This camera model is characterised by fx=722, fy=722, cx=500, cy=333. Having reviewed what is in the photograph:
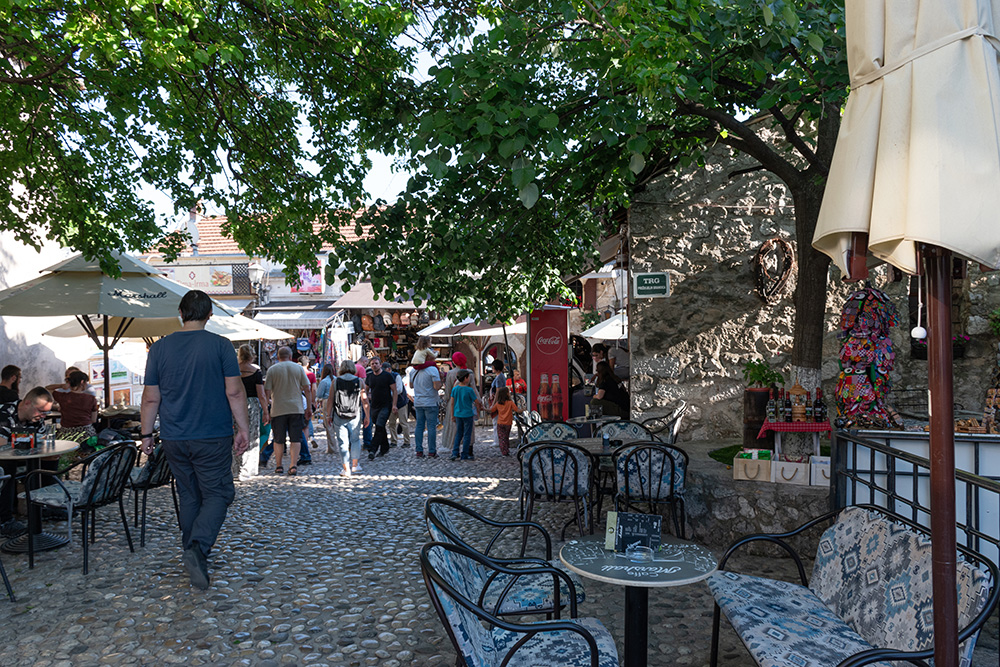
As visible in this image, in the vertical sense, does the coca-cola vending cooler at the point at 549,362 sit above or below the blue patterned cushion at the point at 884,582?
above

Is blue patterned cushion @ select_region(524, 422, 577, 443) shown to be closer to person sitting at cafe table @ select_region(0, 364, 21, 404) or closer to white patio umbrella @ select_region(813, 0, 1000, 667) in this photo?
white patio umbrella @ select_region(813, 0, 1000, 667)

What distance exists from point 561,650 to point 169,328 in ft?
32.7

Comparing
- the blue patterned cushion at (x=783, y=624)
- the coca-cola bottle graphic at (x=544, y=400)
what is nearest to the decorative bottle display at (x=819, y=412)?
the blue patterned cushion at (x=783, y=624)

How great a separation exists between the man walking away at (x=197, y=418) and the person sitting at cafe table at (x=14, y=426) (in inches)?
82.2

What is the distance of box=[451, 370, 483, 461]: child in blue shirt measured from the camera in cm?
1078

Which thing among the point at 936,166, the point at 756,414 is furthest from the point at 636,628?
the point at 756,414

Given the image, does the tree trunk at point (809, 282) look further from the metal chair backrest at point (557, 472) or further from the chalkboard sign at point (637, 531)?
the chalkboard sign at point (637, 531)

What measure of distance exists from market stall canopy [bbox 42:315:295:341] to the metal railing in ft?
25.7

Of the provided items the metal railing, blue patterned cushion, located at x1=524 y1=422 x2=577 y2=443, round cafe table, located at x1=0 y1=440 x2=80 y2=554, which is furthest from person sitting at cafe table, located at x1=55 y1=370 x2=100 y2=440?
the metal railing

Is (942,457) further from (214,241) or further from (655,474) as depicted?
(214,241)

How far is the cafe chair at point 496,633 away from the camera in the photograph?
8.02ft

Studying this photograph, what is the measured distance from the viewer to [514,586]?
354 cm

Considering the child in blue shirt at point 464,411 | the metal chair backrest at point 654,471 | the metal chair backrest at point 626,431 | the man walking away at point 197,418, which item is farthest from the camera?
the child in blue shirt at point 464,411

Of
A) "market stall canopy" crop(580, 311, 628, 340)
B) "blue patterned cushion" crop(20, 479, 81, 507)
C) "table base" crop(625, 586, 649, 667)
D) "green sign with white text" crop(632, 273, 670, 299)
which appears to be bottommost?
"table base" crop(625, 586, 649, 667)
